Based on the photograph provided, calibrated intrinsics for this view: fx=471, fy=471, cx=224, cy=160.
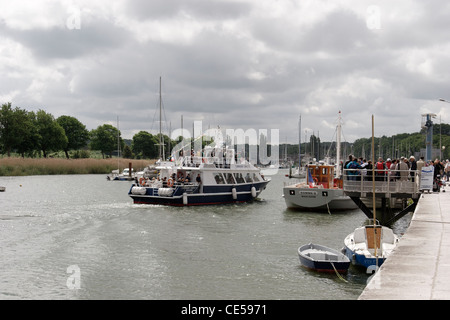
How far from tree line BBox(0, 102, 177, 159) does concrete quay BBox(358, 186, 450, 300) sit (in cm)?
8060

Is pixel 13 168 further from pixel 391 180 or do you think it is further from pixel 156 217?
pixel 391 180

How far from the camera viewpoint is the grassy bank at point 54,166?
87688 mm

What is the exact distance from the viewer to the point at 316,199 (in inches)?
1455

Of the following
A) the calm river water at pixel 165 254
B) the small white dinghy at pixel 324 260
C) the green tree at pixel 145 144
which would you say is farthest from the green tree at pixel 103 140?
the small white dinghy at pixel 324 260

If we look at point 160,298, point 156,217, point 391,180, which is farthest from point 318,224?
point 160,298

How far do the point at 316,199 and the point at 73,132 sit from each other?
381ft

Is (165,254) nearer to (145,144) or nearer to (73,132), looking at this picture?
(73,132)

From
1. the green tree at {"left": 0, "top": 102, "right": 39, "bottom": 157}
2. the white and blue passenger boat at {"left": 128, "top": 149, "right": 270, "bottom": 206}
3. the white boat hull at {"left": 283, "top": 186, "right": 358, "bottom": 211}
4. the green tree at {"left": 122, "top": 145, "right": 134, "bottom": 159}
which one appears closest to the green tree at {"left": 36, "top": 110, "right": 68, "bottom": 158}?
the green tree at {"left": 0, "top": 102, "right": 39, "bottom": 157}

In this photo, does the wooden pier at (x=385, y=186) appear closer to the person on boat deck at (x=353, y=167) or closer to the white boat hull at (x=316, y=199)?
the person on boat deck at (x=353, y=167)

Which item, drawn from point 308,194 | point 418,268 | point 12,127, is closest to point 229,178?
point 308,194

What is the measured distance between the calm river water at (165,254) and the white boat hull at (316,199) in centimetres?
97

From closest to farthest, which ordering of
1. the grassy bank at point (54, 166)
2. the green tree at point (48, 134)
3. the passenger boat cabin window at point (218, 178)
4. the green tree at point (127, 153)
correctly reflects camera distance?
1. the passenger boat cabin window at point (218, 178)
2. the grassy bank at point (54, 166)
3. the green tree at point (48, 134)
4. the green tree at point (127, 153)

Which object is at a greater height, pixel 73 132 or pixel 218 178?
pixel 73 132
